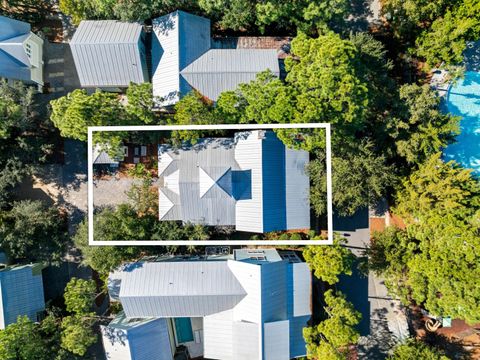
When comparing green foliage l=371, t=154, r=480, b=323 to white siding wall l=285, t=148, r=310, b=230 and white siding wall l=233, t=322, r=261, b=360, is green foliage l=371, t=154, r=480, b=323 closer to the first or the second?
white siding wall l=285, t=148, r=310, b=230

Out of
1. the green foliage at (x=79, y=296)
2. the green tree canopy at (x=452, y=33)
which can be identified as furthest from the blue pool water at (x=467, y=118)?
the green foliage at (x=79, y=296)

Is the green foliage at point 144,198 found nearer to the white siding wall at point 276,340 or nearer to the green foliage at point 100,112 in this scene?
the green foliage at point 100,112

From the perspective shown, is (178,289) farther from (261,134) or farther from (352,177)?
(352,177)

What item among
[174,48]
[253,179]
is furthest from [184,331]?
[174,48]

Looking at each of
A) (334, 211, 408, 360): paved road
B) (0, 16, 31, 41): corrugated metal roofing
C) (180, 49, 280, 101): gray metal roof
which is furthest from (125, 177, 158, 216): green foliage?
(334, 211, 408, 360): paved road

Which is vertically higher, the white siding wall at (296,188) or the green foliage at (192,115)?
the green foliage at (192,115)

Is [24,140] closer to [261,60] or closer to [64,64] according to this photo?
[64,64]
